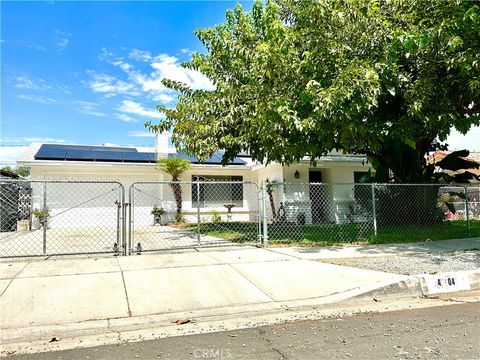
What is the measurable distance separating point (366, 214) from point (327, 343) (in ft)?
44.5

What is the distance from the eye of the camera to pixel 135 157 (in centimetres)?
2072

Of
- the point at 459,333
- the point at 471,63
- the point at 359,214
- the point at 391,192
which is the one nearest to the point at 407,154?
the point at 391,192

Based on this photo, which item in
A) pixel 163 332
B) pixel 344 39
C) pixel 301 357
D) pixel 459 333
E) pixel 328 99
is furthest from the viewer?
pixel 344 39

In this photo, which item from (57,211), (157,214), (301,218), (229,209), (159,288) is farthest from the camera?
(229,209)

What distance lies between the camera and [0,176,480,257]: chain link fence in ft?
39.5

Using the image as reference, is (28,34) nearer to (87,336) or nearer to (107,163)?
(107,163)

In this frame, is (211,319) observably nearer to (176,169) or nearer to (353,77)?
(353,77)

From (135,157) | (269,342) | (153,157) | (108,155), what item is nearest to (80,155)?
(108,155)

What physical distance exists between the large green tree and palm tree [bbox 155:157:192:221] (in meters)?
5.91

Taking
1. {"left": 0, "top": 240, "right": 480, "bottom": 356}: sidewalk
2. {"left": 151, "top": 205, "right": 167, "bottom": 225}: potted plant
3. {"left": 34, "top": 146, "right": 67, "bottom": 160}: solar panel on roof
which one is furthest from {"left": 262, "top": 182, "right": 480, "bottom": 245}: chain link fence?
{"left": 34, "top": 146, "right": 67, "bottom": 160}: solar panel on roof

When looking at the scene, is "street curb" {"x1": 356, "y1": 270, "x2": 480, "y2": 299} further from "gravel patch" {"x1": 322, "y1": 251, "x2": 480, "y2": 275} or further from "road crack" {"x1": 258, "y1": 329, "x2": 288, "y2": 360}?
"road crack" {"x1": 258, "y1": 329, "x2": 288, "y2": 360}

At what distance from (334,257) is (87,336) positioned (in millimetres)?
5496

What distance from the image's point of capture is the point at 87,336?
4.66 meters

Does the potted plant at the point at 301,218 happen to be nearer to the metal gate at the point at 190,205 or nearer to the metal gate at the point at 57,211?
the metal gate at the point at 190,205
